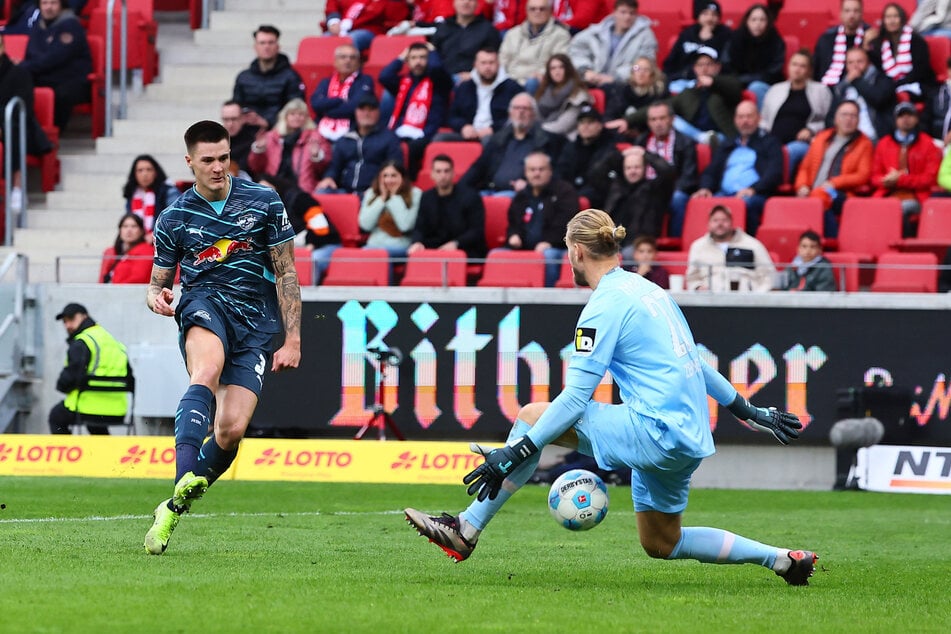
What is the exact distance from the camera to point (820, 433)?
54.2 feet

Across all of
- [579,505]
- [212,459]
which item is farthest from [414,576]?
[212,459]

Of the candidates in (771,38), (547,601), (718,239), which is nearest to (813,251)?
(718,239)

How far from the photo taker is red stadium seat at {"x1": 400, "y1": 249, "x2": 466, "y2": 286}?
17094 mm

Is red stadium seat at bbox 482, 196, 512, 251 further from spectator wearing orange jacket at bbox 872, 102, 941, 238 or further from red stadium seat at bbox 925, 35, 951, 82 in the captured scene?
red stadium seat at bbox 925, 35, 951, 82

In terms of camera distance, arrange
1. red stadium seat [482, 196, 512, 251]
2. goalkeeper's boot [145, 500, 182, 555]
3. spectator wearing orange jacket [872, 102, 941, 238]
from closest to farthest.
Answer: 1. goalkeeper's boot [145, 500, 182, 555]
2. spectator wearing orange jacket [872, 102, 941, 238]
3. red stadium seat [482, 196, 512, 251]

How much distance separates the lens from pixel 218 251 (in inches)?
341

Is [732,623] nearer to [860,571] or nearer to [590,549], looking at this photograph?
[860,571]

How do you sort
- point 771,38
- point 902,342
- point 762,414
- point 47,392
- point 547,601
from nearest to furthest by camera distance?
point 547,601
point 762,414
point 902,342
point 47,392
point 771,38

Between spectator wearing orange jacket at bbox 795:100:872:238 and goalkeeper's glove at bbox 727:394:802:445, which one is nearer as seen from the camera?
goalkeeper's glove at bbox 727:394:802:445

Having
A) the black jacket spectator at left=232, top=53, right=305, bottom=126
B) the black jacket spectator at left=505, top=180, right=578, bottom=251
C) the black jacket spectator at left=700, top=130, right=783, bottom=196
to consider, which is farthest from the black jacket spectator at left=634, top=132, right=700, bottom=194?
the black jacket spectator at left=232, top=53, right=305, bottom=126

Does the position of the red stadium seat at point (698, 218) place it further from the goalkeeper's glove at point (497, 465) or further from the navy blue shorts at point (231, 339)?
the goalkeeper's glove at point (497, 465)

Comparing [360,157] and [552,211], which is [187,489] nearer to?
[552,211]

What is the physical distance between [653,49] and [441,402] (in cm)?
544

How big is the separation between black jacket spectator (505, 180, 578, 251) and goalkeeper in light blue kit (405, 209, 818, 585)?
10073 mm
